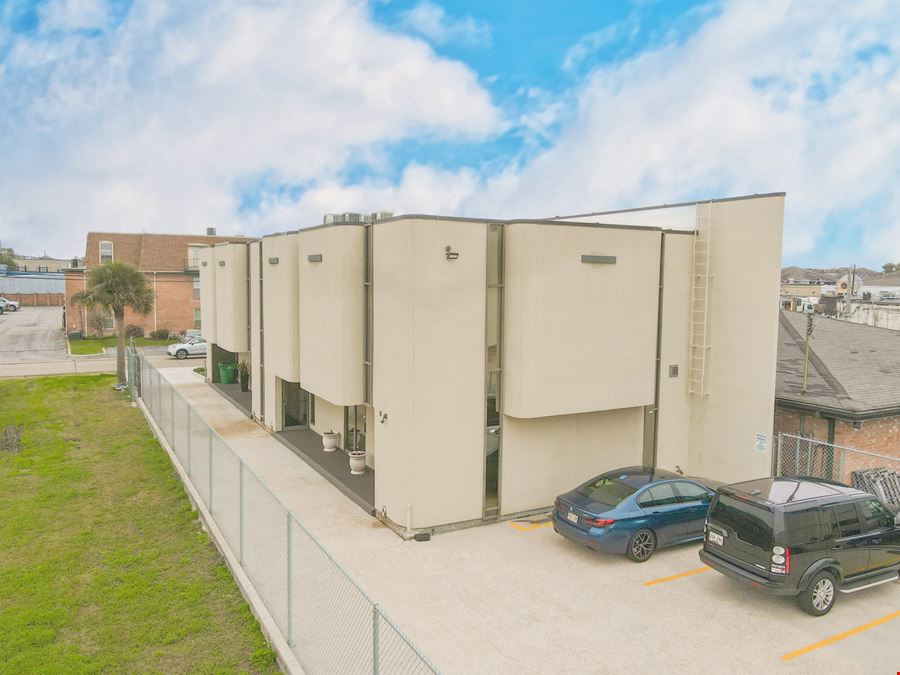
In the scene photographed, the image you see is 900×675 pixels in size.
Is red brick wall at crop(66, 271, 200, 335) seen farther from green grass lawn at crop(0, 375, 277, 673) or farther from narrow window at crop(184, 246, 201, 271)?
green grass lawn at crop(0, 375, 277, 673)

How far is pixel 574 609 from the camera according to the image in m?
9.20

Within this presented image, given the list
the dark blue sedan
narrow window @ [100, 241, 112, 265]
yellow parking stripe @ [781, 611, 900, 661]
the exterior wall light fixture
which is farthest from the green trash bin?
narrow window @ [100, 241, 112, 265]

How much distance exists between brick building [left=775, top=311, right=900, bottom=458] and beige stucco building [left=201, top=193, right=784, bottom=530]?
5.60ft

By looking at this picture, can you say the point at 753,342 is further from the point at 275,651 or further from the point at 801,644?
the point at 275,651

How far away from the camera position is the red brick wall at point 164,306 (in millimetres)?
46562

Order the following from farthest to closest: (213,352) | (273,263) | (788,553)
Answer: (213,352) < (273,263) < (788,553)

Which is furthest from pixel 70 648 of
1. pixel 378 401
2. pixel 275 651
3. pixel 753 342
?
pixel 753 342

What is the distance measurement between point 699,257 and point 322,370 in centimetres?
864

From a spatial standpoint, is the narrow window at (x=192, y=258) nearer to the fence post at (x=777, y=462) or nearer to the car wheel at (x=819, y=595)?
the fence post at (x=777, y=462)

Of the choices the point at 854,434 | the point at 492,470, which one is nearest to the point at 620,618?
the point at 492,470

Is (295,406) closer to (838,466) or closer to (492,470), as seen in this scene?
(492,470)

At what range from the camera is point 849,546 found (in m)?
9.20

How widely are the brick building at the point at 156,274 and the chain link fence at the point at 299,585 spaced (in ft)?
119

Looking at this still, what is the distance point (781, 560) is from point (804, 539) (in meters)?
0.46
